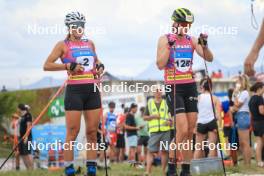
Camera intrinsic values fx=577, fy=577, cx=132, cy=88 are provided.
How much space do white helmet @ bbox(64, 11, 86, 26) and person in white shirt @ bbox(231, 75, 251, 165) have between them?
16.7 feet

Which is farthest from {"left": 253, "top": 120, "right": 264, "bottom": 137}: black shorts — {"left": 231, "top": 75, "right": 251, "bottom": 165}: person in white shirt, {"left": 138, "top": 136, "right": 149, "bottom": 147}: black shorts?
{"left": 138, "top": 136, "right": 149, "bottom": 147}: black shorts

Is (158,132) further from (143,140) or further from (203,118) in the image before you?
(143,140)

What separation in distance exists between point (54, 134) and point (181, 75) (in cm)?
1003

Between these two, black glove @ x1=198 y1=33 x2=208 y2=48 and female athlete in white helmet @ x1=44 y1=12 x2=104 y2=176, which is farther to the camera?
black glove @ x1=198 y1=33 x2=208 y2=48

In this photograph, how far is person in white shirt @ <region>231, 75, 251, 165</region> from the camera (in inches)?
476

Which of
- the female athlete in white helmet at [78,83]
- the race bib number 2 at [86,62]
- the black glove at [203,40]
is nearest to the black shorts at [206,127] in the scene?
the black glove at [203,40]

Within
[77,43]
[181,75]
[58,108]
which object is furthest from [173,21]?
[58,108]

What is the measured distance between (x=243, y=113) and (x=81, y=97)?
5.29m

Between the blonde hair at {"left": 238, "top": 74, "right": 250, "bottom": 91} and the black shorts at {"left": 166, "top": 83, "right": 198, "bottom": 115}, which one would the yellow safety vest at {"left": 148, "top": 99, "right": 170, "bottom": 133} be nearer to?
the blonde hair at {"left": 238, "top": 74, "right": 250, "bottom": 91}

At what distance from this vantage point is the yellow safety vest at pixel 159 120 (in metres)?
11.5

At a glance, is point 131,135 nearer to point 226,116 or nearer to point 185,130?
point 226,116

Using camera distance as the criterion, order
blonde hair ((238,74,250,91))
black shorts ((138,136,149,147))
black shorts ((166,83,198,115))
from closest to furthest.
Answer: black shorts ((166,83,198,115)) → blonde hair ((238,74,250,91)) → black shorts ((138,136,149,147))

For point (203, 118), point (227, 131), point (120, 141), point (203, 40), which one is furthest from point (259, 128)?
point (120, 141)

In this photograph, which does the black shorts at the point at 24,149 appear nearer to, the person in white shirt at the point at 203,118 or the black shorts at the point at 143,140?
the black shorts at the point at 143,140
